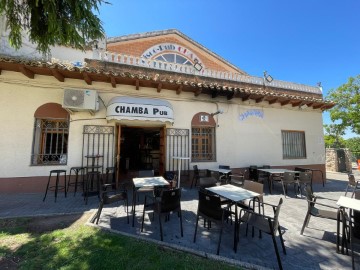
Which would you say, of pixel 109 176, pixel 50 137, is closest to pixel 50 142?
pixel 50 137

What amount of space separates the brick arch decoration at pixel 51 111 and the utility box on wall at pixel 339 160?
2053 cm

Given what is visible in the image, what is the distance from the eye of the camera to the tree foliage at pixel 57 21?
3.80m

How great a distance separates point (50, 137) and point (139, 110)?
365cm

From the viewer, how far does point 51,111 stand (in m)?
6.86

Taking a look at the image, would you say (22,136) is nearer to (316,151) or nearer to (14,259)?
(14,259)

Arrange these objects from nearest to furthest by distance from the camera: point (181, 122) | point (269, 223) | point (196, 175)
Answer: point (269, 223), point (196, 175), point (181, 122)

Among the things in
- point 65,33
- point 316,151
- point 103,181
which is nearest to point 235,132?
point 316,151

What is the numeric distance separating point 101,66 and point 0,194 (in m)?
6.16

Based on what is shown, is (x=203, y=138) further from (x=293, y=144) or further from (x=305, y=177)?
(x=293, y=144)

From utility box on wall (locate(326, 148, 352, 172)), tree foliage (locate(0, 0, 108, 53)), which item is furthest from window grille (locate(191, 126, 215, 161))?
utility box on wall (locate(326, 148, 352, 172))

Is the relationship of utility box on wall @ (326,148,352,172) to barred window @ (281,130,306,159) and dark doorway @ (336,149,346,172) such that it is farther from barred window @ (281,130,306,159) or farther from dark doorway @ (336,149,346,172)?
barred window @ (281,130,306,159)

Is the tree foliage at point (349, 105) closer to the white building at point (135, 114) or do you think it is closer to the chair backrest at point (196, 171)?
the white building at point (135, 114)

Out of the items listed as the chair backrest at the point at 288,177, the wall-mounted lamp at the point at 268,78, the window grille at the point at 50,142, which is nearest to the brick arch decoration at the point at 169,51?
the wall-mounted lamp at the point at 268,78

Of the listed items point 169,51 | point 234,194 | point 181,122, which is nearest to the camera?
point 234,194
